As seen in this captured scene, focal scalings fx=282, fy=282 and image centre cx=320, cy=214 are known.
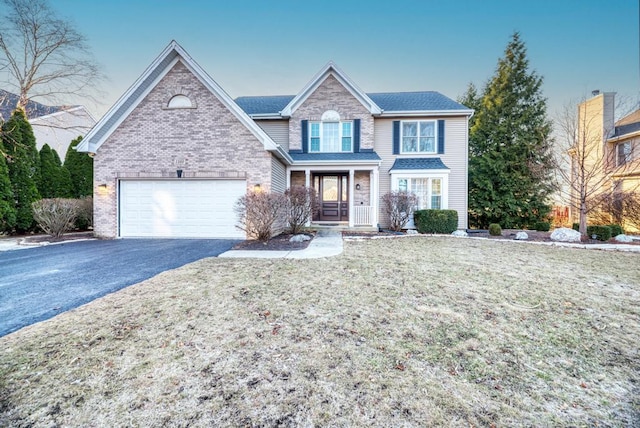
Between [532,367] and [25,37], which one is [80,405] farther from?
[25,37]

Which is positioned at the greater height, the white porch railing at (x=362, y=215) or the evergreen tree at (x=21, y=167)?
the evergreen tree at (x=21, y=167)

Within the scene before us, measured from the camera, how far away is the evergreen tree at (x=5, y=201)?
35.0 feet

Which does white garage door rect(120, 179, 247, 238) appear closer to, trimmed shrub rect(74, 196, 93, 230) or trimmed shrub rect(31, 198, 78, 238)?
trimmed shrub rect(31, 198, 78, 238)

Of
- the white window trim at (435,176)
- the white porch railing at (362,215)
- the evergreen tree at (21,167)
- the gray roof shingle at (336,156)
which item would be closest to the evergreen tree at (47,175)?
the evergreen tree at (21,167)

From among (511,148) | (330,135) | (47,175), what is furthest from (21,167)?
(511,148)

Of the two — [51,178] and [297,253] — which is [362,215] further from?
[51,178]

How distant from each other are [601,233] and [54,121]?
98.3 ft

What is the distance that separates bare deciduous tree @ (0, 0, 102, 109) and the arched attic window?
11.6 meters

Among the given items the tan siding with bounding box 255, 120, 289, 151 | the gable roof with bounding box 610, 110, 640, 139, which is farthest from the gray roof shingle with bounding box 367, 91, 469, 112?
the gable roof with bounding box 610, 110, 640, 139

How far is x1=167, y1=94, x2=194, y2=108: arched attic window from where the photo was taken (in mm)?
10195

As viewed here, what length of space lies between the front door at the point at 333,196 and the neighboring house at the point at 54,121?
17000mm

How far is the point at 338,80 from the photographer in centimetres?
1344

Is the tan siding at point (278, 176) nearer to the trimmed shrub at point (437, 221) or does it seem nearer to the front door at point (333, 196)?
the front door at point (333, 196)

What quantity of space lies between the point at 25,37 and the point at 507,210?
30.0 meters
